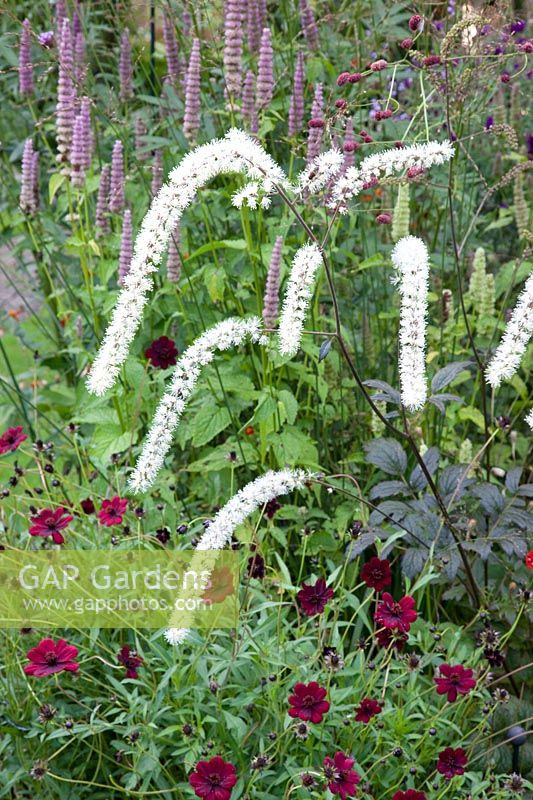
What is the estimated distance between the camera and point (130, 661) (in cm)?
203

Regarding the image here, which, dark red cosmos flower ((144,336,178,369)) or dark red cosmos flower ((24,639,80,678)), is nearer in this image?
dark red cosmos flower ((24,639,80,678))

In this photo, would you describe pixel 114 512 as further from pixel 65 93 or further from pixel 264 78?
pixel 65 93

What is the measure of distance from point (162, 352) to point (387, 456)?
0.72 metres

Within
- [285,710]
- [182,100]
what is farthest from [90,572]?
[182,100]

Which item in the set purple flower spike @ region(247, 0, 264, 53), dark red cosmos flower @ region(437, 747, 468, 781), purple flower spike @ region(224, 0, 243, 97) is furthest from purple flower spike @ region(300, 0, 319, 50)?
dark red cosmos flower @ region(437, 747, 468, 781)

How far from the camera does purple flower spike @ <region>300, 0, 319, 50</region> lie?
128 inches

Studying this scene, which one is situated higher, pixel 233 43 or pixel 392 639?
pixel 233 43

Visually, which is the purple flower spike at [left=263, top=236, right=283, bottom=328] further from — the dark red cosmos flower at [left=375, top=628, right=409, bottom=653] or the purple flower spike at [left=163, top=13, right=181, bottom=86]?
the purple flower spike at [left=163, top=13, right=181, bottom=86]

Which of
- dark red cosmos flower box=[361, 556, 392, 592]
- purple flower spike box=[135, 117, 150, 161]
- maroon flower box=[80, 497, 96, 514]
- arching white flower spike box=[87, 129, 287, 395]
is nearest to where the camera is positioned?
arching white flower spike box=[87, 129, 287, 395]

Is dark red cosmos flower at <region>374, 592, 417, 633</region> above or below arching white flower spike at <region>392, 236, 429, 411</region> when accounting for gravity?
below

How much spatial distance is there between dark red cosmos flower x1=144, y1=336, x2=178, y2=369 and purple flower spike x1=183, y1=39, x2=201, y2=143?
0.57 metres

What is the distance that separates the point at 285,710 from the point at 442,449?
1199mm

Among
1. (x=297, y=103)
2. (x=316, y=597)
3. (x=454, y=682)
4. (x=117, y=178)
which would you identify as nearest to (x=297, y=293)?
(x=316, y=597)

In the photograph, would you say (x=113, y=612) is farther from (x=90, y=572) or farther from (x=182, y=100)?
(x=182, y=100)
